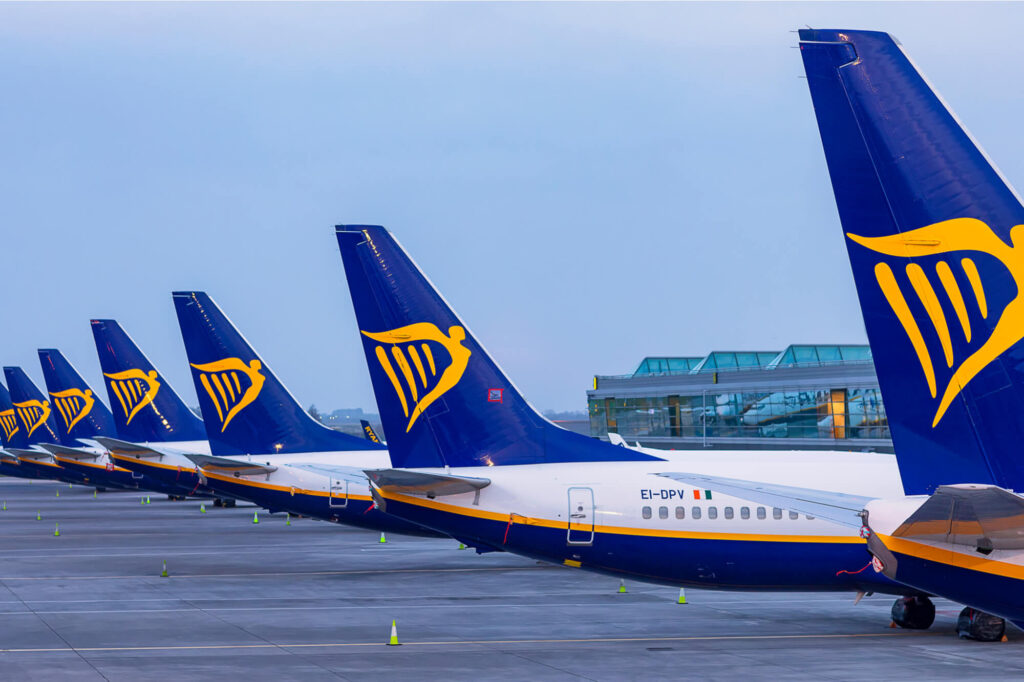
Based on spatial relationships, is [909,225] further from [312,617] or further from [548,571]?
[548,571]

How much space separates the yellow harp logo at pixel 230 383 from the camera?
137 ft

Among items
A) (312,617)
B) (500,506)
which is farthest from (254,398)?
(500,506)

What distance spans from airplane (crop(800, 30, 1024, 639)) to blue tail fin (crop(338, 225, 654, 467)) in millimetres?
14765

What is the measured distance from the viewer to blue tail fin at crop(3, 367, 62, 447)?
94.4 m

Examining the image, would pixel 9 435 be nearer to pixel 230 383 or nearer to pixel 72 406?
pixel 72 406

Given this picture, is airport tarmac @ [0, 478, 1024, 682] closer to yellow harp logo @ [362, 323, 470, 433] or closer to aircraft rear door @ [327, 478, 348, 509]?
aircraft rear door @ [327, 478, 348, 509]

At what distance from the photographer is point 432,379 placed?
26.0 m

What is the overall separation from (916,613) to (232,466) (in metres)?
22.7

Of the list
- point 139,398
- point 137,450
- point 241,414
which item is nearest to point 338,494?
point 241,414

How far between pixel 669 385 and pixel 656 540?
51.8m

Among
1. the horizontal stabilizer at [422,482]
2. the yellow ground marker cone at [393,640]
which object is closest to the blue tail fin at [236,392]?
the horizontal stabilizer at [422,482]

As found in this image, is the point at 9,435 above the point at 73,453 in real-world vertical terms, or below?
above

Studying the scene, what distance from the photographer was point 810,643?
76.3 feet

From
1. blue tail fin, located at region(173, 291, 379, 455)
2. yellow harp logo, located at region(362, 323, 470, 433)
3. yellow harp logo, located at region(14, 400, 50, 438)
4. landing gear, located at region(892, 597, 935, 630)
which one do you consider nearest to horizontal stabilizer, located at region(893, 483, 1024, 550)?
landing gear, located at region(892, 597, 935, 630)
